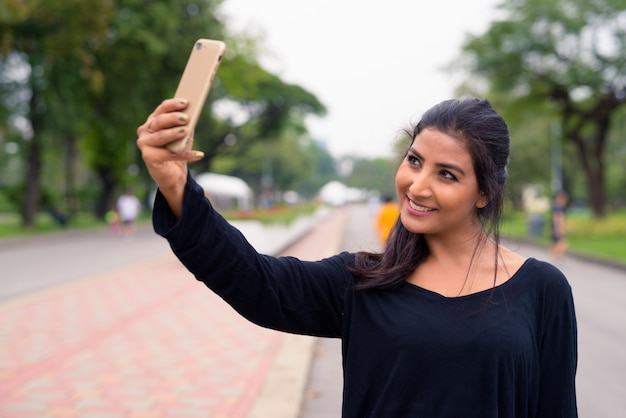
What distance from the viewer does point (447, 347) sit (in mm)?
1546

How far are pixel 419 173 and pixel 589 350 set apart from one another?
5792 mm

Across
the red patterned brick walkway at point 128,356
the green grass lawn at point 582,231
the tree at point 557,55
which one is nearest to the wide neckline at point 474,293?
the red patterned brick walkway at point 128,356

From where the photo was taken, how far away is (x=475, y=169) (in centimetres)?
167

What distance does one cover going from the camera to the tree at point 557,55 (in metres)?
20.9

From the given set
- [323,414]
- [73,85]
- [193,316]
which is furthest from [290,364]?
[73,85]

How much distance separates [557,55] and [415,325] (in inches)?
883

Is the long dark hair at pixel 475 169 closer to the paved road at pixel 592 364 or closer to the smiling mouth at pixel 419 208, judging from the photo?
the smiling mouth at pixel 419 208

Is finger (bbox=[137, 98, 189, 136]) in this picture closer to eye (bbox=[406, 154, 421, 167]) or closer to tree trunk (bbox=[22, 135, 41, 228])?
eye (bbox=[406, 154, 421, 167])

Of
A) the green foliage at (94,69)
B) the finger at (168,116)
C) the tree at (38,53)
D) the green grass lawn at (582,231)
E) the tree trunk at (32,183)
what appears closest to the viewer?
the finger at (168,116)

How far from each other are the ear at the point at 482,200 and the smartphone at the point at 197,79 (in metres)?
0.73

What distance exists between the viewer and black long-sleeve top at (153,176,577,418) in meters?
1.53

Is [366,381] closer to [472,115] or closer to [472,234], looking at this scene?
[472,234]

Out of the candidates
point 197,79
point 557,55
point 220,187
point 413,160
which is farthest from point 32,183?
point 197,79

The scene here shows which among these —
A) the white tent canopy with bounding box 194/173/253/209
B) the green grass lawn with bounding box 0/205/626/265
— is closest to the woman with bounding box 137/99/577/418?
the green grass lawn with bounding box 0/205/626/265
